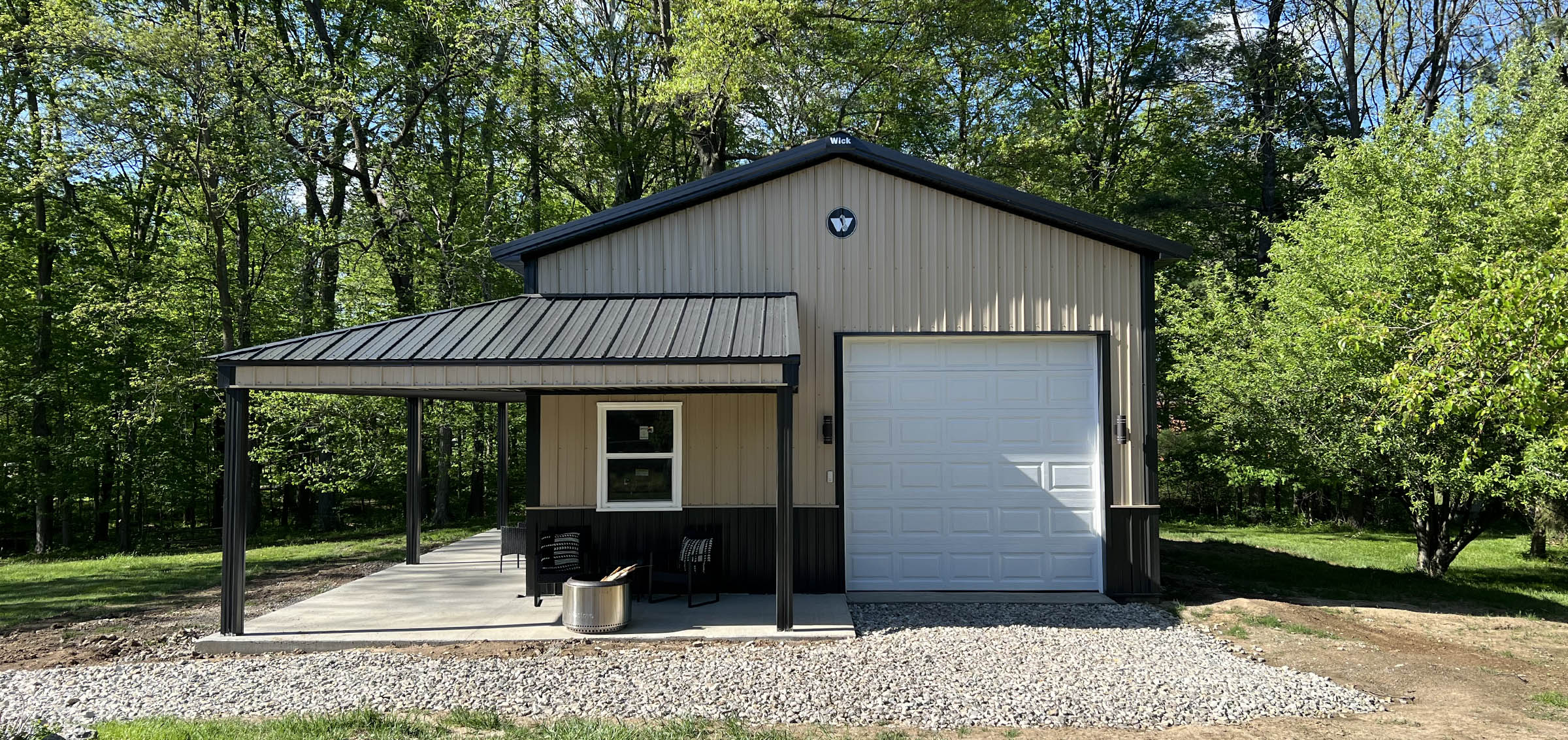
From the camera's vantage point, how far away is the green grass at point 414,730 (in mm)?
4602

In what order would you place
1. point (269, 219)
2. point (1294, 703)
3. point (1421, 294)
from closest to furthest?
point (1294, 703)
point (1421, 294)
point (269, 219)

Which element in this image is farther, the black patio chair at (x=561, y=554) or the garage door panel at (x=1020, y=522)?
the garage door panel at (x=1020, y=522)

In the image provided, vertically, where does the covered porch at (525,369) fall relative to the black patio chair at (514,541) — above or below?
above

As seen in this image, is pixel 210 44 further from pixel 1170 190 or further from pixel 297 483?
pixel 1170 190

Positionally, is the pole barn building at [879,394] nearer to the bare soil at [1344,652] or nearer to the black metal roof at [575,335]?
the black metal roof at [575,335]

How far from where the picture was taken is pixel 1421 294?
33.6ft

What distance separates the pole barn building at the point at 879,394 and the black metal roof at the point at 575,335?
5.6 inches

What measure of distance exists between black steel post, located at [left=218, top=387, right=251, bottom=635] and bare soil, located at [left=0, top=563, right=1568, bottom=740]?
0.39 meters

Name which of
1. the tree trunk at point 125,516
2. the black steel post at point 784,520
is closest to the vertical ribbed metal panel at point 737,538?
the black steel post at point 784,520

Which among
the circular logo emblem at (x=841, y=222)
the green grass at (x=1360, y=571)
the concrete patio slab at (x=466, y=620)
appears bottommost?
the green grass at (x=1360, y=571)

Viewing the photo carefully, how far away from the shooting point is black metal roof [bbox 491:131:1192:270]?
8.41 metres

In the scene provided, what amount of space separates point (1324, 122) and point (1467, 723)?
19.4 metres

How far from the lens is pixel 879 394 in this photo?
874cm

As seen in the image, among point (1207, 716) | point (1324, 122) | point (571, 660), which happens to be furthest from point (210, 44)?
point (1324, 122)
